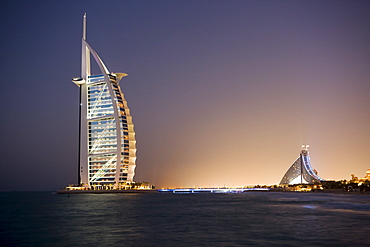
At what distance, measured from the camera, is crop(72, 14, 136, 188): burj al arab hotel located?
154 meters

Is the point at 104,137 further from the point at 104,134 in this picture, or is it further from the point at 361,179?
the point at 361,179

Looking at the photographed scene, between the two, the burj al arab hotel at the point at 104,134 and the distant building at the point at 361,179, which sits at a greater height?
the burj al arab hotel at the point at 104,134

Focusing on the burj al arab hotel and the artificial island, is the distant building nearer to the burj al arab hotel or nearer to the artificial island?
the artificial island

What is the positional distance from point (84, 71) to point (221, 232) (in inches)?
5547

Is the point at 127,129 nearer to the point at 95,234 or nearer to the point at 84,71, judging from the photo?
the point at 84,71

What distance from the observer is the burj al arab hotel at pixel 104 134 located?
505 feet

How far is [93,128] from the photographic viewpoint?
520ft

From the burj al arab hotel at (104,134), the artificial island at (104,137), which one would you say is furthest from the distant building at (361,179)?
the burj al arab hotel at (104,134)

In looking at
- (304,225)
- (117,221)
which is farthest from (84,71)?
(304,225)

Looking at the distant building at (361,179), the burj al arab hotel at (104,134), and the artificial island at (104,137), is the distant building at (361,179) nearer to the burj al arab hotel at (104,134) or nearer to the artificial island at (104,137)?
the artificial island at (104,137)

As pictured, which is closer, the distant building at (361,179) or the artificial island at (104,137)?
the artificial island at (104,137)

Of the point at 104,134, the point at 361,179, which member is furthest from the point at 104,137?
the point at 361,179

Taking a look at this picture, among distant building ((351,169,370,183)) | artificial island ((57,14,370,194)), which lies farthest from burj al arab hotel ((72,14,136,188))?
distant building ((351,169,370,183))

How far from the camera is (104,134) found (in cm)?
15612
